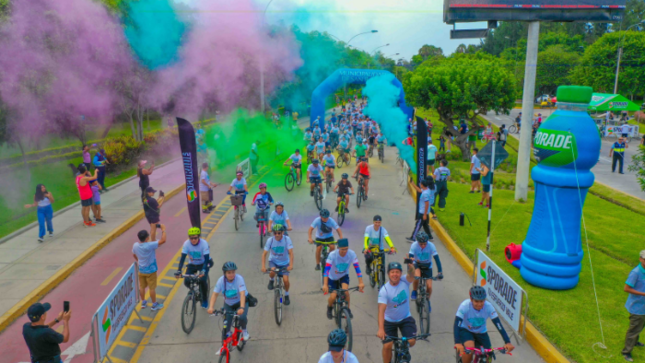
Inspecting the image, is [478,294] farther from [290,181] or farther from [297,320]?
[290,181]

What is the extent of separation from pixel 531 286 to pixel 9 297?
411 inches

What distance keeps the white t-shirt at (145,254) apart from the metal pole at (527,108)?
12770mm

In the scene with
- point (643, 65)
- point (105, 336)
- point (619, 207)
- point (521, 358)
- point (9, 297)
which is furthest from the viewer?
point (643, 65)

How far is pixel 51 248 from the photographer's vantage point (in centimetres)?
1150

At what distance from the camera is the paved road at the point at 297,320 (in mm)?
7113

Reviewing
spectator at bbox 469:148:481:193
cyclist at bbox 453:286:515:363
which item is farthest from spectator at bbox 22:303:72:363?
spectator at bbox 469:148:481:193

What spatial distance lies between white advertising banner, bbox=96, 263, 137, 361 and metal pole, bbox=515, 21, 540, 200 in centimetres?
1317

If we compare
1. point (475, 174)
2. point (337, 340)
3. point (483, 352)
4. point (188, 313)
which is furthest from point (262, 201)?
point (475, 174)

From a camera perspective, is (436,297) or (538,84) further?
(538,84)

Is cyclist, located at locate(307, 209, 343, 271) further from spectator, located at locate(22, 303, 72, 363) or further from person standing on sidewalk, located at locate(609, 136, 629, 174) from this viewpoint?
person standing on sidewalk, located at locate(609, 136, 629, 174)

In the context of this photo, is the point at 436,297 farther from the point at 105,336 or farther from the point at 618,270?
the point at 105,336

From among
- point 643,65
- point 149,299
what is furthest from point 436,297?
point 643,65

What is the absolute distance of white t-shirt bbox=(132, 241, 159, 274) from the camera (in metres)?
7.93

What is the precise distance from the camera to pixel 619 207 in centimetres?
1563
